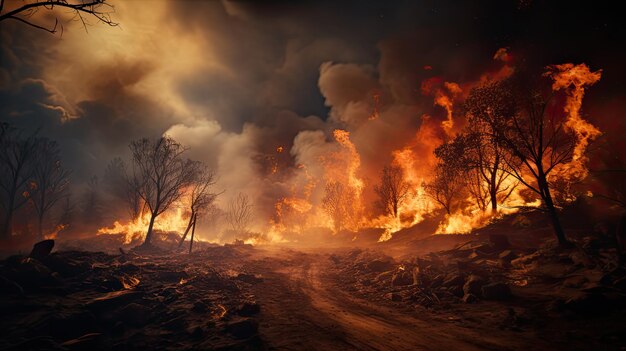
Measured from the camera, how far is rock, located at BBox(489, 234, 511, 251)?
19094 mm

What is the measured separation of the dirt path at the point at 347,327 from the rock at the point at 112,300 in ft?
18.6

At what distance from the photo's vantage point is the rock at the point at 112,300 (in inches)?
384

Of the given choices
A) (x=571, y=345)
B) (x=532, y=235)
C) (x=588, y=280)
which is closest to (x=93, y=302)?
(x=571, y=345)

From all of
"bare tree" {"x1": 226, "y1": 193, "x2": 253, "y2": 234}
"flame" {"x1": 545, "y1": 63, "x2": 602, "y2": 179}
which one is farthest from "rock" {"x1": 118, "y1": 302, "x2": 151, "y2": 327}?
"bare tree" {"x1": 226, "y1": 193, "x2": 253, "y2": 234}

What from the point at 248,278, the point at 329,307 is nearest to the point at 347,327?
the point at 329,307

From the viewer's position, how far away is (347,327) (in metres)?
10.0

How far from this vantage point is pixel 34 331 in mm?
7738

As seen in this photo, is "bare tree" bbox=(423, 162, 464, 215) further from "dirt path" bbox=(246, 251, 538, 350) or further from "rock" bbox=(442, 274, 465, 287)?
"dirt path" bbox=(246, 251, 538, 350)

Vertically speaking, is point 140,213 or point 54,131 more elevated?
point 54,131

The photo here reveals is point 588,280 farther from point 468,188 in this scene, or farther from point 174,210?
point 174,210

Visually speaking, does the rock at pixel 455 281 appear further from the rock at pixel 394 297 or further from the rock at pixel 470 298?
the rock at pixel 394 297

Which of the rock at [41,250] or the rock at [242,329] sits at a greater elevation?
the rock at [41,250]

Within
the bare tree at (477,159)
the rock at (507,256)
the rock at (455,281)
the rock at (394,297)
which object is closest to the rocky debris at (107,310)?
the rock at (394,297)

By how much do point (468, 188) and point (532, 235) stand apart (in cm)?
1436
